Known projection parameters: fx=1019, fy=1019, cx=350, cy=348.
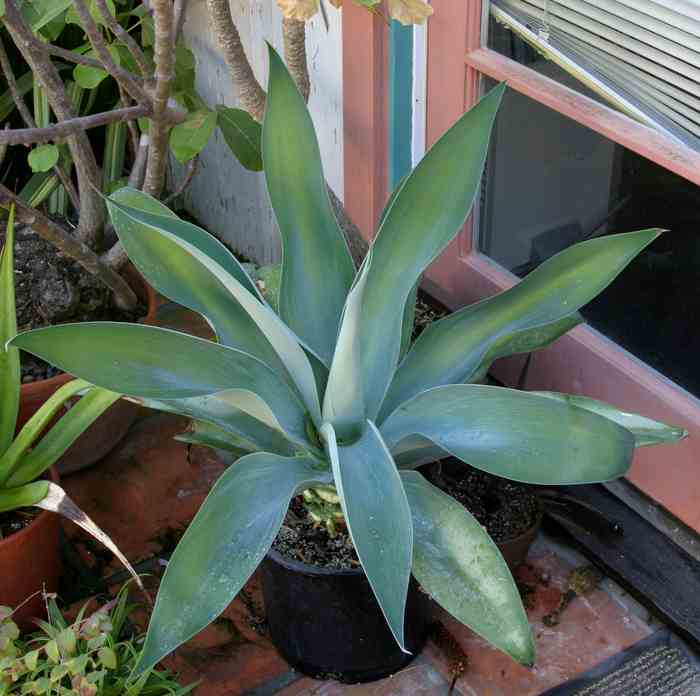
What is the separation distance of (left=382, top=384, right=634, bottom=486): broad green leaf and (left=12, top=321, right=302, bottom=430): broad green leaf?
227 mm

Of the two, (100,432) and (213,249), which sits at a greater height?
(213,249)

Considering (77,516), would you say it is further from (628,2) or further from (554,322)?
(628,2)

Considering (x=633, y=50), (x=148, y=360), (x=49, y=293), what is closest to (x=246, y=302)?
(x=148, y=360)

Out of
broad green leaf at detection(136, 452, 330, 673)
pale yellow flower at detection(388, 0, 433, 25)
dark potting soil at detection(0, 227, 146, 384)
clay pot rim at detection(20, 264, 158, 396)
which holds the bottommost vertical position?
clay pot rim at detection(20, 264, 158, 396)

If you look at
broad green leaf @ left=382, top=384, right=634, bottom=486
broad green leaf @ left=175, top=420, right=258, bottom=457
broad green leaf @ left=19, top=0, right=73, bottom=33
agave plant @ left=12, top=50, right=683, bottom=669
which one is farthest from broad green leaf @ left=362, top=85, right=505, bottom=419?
broad green leaf @ left=19, top=0, right=73, bottom=33

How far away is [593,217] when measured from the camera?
1801 millimetres

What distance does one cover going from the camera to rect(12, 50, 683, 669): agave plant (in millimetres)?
1260

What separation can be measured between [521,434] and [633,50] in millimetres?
645

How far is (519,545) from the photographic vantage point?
5.88 feet

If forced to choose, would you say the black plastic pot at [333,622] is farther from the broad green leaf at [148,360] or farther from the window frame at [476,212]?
the window frame at [476,212]

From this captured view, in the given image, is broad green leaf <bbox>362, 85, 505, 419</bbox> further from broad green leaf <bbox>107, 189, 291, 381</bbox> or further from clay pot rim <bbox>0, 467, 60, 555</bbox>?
clay pot rim <bbox>0, 467, 60, 555</bbox>

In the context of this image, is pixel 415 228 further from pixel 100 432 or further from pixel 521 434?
pixel 100 432

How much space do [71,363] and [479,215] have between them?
985 millimetres

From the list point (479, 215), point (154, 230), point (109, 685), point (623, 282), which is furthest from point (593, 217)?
point (109, 685)
